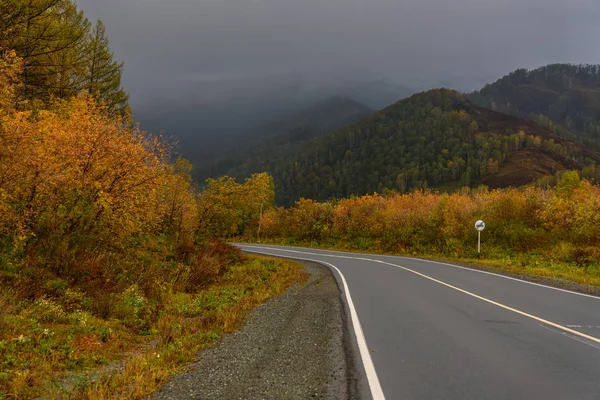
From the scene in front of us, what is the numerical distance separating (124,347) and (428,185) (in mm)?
181355

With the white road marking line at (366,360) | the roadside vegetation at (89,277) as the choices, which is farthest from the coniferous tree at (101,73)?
the white road marking line at (366,360)

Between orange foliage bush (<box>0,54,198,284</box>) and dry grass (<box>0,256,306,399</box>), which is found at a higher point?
orange foliage bush (<box>0,54,198,284</box>)

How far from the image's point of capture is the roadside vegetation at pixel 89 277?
17.7 ft

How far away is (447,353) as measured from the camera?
5578 millimetres

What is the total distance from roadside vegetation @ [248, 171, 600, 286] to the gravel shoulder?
41.1 feet

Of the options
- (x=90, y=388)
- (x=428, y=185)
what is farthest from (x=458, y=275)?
(x=428, y=185)

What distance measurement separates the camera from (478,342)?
6094 mm

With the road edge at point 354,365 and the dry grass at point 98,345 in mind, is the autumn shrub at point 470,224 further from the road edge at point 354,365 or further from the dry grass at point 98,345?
the dry grass at point 98,345

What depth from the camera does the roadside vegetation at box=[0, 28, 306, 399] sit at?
539 cm

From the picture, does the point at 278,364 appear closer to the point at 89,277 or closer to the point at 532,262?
the point at 89,277

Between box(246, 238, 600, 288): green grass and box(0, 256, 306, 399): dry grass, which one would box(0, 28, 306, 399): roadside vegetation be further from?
box(246, 238, 600, 288): green grass

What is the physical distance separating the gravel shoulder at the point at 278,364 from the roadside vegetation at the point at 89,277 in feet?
1.56

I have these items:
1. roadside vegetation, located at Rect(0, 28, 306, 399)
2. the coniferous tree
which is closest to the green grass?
roadside vegetation, located at Rect(0, 28, 306, 399)

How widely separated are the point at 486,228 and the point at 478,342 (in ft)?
75.1
